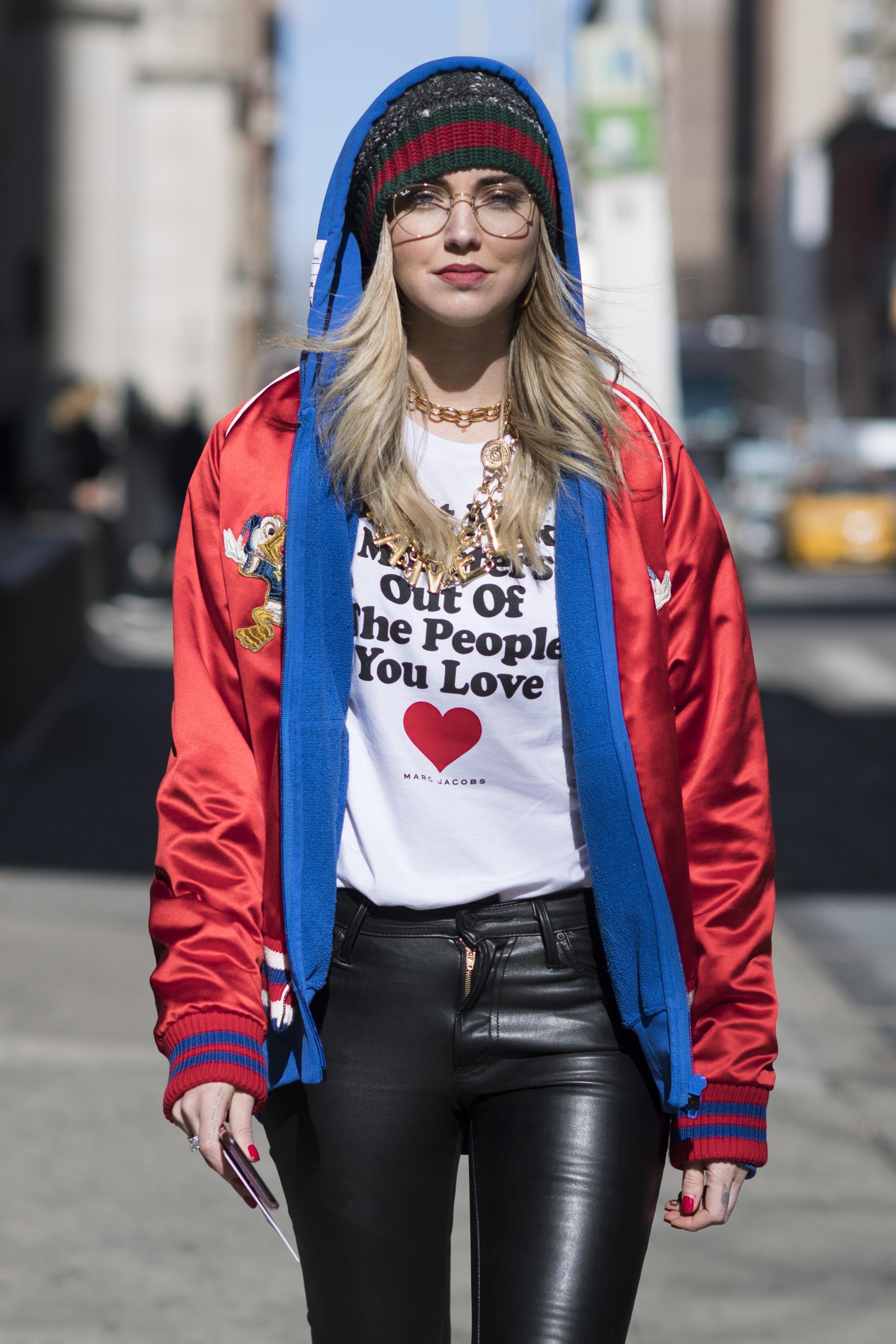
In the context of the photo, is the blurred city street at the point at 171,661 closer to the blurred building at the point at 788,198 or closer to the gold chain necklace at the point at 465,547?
the gold chain necklace at the point at 465,547

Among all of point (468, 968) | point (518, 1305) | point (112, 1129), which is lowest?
point (112, 1129)

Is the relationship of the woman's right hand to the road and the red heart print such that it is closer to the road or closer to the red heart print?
the red heart print

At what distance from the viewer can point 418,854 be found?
2428 millimetres

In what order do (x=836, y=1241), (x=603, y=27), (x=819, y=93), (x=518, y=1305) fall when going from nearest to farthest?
(x=518, y=1305) < (x=836, y=1241) < (x=603, y=27) < (x=819, y=93)

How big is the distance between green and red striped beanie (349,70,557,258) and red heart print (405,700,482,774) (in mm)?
626

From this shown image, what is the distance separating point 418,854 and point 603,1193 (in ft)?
1.53

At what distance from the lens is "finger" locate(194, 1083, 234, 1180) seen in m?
2.28

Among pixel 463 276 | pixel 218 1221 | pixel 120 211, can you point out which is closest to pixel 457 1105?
pixel 463 276

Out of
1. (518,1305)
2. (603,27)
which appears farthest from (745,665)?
(603,27)

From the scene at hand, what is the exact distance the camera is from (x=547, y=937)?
241 centimetres

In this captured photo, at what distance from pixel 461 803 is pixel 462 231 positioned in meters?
0.72

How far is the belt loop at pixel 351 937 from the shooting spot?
2.43 metres

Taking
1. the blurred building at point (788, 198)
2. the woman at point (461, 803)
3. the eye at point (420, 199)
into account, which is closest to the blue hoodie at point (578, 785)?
the woman at point (461, 803)

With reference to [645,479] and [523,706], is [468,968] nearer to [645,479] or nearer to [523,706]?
[523,706]
